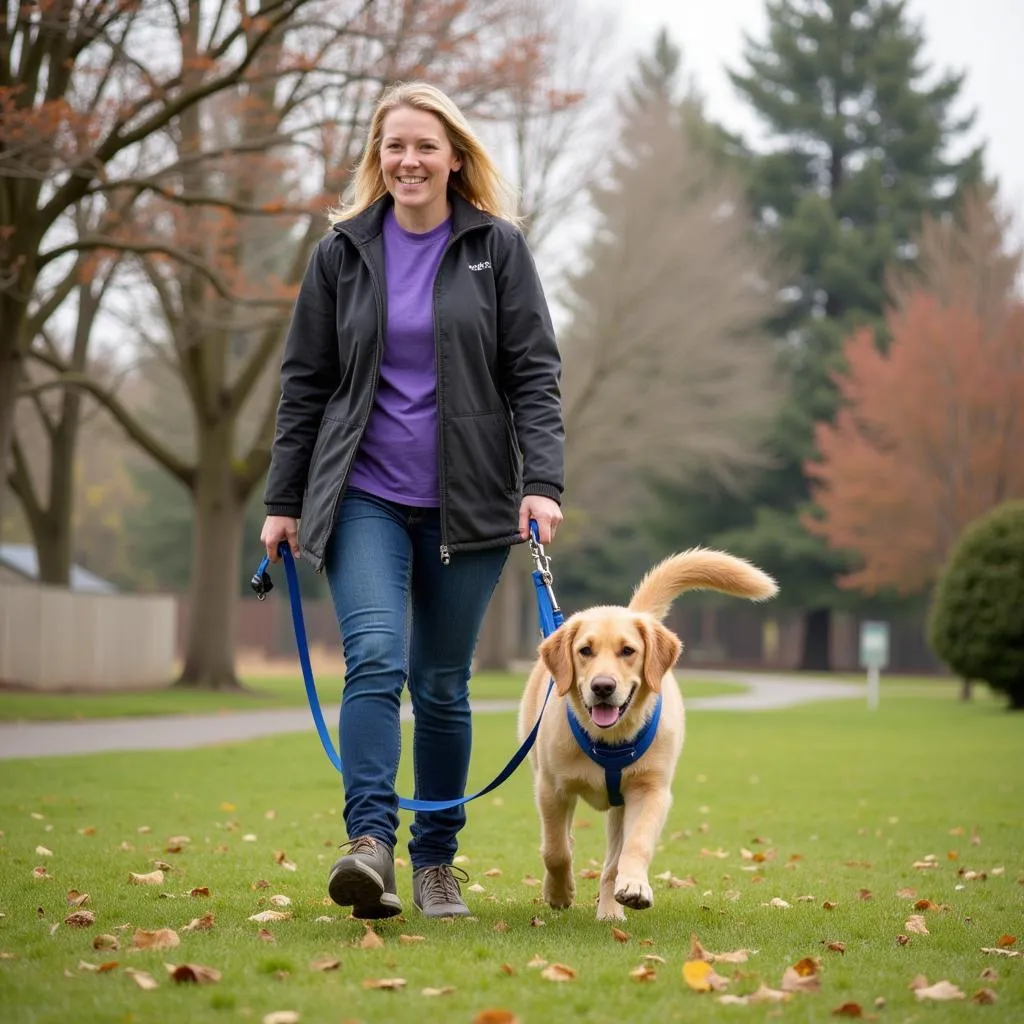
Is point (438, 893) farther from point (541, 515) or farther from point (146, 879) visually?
point (146, 879)

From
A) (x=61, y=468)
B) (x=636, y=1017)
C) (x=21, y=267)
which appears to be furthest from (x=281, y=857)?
(x=61, y=468)

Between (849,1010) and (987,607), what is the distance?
1968cm

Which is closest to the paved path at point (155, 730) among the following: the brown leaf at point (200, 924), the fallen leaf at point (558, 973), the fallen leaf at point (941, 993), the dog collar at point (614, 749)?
the brown leaf at point (200, 924)

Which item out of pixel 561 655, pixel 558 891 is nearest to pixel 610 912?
pixel 558 891

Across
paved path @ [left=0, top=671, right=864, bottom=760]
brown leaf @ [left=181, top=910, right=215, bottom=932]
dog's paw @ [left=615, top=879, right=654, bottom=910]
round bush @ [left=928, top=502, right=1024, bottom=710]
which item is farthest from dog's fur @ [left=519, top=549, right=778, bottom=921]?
round bush @ [left=928, top=502, right=1024, bottom=710]

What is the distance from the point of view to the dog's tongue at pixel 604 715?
490 cm

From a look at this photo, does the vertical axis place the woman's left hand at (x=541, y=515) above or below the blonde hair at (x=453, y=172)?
below

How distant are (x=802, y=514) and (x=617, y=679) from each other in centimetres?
3831

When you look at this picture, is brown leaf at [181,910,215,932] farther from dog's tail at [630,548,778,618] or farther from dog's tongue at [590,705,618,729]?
dog's tail at [630,548,778,618]

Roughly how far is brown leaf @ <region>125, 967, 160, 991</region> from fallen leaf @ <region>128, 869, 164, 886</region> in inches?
79.2

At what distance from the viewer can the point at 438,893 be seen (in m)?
5.02

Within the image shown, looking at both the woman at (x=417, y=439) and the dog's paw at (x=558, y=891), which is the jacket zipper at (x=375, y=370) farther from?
the dog's paw at (x=558, y=891)

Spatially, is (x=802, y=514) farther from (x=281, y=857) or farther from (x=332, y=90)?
(x=281, y=857)

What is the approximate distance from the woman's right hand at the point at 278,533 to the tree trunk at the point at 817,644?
43638 millimetres
